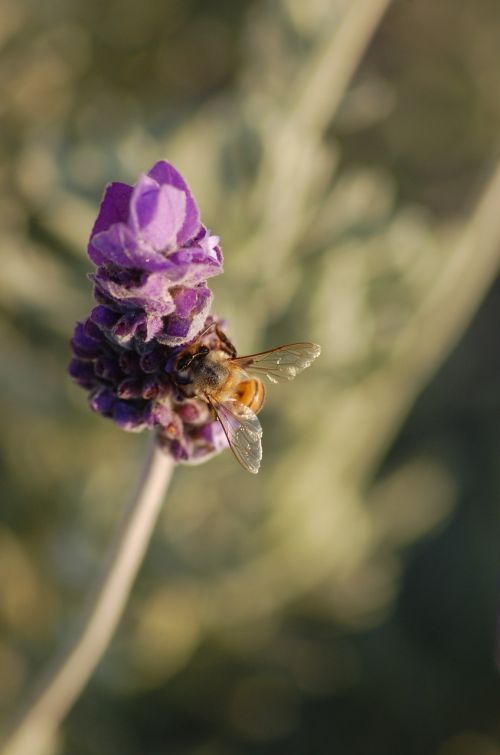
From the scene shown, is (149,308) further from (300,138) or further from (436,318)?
(436,318)

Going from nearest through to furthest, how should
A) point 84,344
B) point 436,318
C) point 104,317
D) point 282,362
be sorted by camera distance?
point 104,317
point 84,344
point 282,362
point 436,318

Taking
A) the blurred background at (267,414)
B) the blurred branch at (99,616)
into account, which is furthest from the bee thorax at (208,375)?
the blurred background at (267,414)

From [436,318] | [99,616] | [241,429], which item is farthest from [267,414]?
[241,429]

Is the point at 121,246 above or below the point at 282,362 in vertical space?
above

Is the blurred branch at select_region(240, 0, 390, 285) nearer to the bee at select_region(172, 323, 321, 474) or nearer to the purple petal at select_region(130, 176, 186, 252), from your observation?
the bee at select_region(172, 323, 321, 474)

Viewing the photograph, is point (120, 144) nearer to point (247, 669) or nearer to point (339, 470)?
point (339, 470)

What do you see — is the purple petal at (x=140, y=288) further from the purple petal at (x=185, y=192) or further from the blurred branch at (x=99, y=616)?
the blurred branch at (x=99, y=616)
